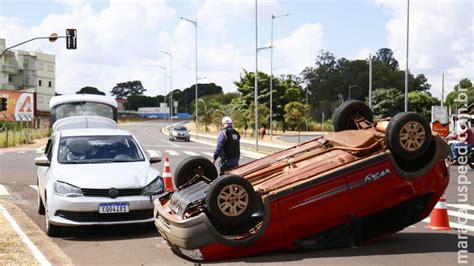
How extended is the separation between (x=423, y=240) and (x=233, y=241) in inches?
118

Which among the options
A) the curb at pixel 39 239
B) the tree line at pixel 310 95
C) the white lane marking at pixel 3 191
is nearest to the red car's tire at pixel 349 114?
the curb at pixel 39 239

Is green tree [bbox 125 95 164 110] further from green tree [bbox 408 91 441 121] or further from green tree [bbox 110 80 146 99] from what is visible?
green tree [bbox 408 91 441 121]

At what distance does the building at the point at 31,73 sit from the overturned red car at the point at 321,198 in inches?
4198

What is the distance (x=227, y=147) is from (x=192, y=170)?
2.45 m

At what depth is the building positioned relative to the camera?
365 feet

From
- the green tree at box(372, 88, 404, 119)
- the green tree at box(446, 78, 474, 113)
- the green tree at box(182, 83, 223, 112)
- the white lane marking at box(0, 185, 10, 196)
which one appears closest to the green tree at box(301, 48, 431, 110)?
the green tree at box(372, 88, 404, 119)

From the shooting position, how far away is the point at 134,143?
10820 millimetres

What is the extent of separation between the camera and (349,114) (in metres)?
9.12

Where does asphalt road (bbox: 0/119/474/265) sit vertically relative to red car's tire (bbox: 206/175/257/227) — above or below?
below

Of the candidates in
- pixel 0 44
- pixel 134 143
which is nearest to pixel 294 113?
pixel 0 44

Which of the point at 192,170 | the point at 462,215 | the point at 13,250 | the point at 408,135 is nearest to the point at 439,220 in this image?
the point at 462,215

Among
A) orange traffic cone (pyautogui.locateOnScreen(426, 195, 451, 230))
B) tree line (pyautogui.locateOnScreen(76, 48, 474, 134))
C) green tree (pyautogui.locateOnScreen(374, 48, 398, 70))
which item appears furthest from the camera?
green tree (pyautogui.locateOnScreen(374, 48, 398, 70))

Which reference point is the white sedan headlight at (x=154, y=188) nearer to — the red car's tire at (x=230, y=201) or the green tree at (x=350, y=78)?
the red car's tire at (x=230, y=201)

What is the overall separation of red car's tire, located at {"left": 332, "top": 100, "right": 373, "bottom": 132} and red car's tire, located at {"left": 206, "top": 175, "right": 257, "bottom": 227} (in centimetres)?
233
